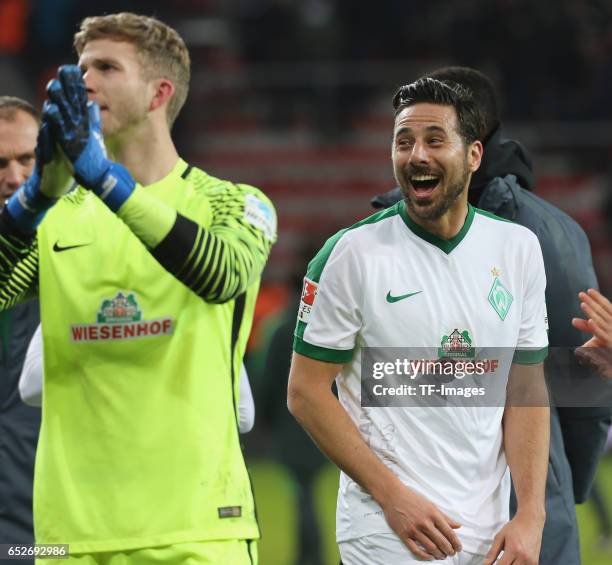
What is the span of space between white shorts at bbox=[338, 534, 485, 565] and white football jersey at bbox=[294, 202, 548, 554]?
0.07ft

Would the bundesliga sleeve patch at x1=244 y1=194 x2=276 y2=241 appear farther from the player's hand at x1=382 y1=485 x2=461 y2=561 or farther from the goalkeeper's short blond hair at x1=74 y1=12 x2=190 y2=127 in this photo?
the player's hand at x1=382 y1=485 x2=461 y2=561

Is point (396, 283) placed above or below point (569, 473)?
above

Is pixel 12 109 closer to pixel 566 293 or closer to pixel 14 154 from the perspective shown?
pixel 14 154

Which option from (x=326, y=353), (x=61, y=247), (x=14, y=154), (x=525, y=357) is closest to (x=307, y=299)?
(x=326, y=353)

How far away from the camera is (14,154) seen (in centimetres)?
415

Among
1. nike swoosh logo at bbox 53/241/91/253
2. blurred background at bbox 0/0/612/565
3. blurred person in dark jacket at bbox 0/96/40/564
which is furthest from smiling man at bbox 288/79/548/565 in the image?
blurred background at bbox 0/0/612/565

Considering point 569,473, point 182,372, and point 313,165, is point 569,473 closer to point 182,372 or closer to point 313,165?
point 182,372

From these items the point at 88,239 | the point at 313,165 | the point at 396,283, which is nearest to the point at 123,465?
the point at 88,239

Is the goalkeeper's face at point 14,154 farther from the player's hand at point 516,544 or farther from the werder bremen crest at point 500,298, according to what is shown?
the player's hand at point 516,544

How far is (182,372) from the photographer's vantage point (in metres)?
3.36

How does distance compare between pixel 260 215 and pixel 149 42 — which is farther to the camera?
pixel 149 42

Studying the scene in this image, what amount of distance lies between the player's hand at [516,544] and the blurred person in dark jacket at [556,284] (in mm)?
569

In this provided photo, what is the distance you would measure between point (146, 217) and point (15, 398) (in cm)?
139

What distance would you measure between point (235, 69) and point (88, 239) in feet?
40.4
